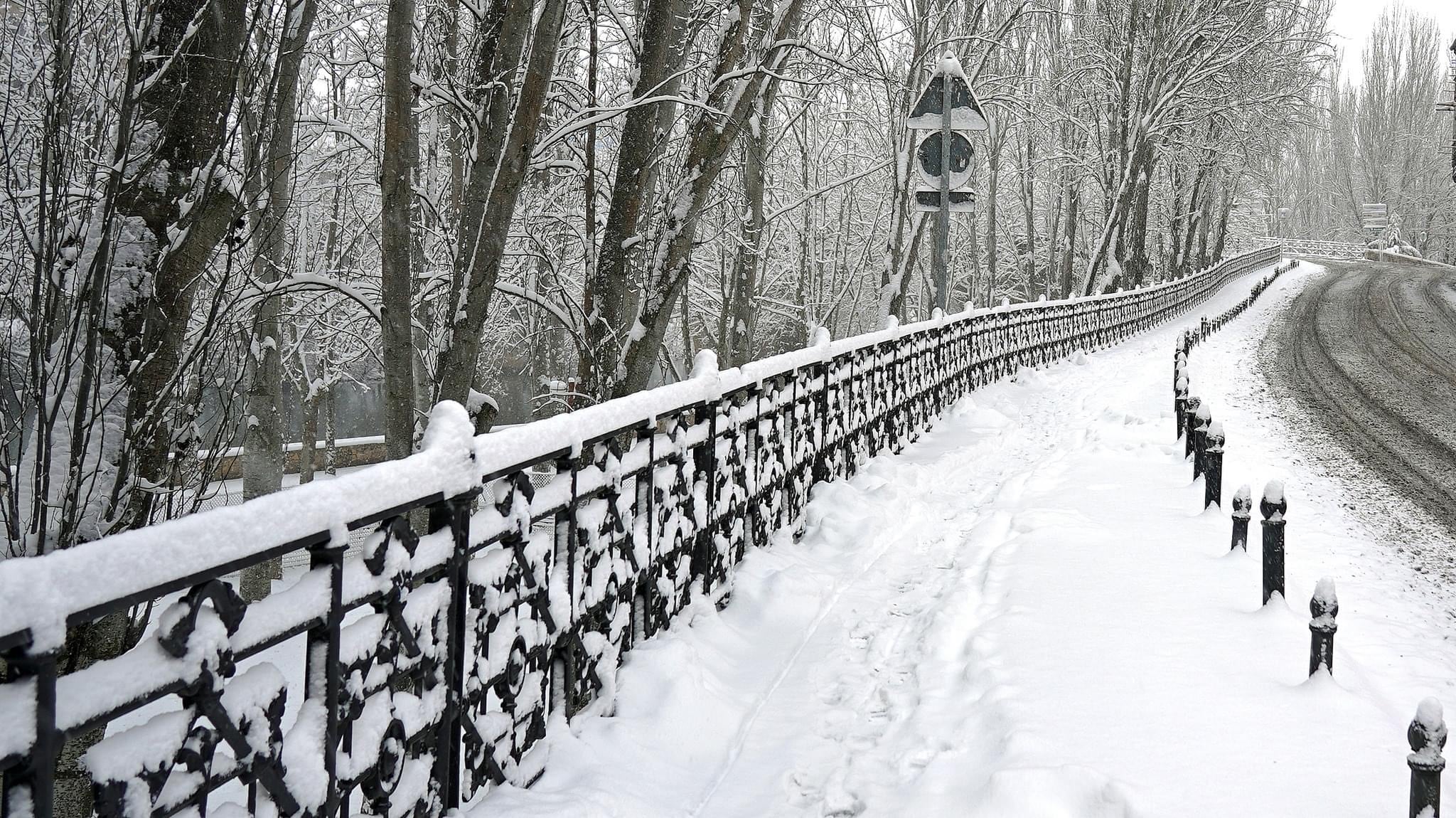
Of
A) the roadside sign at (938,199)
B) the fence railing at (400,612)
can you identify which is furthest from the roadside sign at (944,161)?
the fence railing at (400,612)

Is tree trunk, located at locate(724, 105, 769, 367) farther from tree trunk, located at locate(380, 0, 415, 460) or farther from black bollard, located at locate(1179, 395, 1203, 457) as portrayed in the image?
tree trunk, located at locate(380, 0, 415, 460)

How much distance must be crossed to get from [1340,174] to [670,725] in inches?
3889

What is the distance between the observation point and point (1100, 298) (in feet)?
81.1

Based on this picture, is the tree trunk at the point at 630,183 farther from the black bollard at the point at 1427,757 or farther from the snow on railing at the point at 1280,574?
the black bollard at the point at 1427,757

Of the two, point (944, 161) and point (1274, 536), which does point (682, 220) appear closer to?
point (944, 161)

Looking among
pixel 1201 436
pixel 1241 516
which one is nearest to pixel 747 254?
pixel 1201 436

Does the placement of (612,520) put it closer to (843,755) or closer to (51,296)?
(843,755)

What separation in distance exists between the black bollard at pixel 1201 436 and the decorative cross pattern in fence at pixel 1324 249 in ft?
246

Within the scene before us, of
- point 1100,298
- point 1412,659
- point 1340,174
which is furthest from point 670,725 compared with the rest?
point 1340,174

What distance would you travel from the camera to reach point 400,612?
9.23 feet

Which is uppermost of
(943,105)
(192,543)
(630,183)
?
(943,105)

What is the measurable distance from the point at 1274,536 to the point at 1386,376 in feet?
46.9

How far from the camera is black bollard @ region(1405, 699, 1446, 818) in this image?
293 centimetres

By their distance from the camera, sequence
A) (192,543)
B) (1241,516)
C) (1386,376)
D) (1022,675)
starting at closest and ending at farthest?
A: (192,543), (1022,675), (1241,516), (1386,376)
